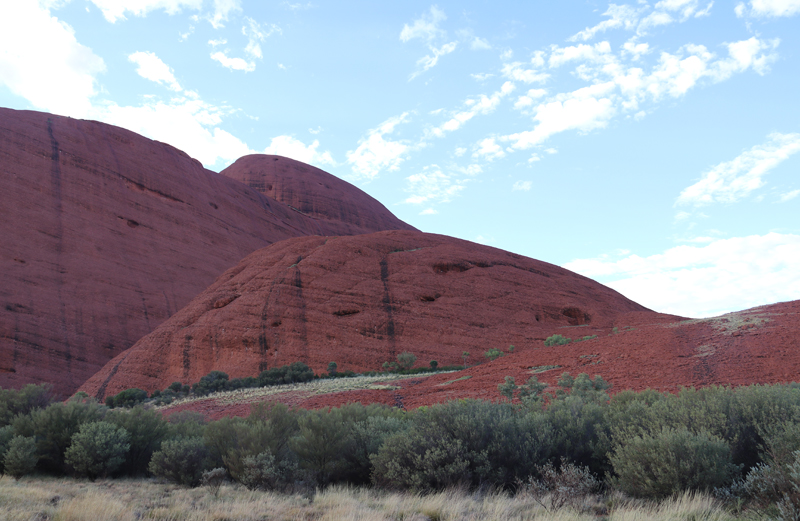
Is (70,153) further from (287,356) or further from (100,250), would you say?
(287,356)

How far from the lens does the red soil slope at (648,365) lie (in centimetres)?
1091

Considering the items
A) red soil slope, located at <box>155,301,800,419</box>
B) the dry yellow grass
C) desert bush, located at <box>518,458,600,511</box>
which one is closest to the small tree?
red soil slope, located at <box>155,301,800,419</box>

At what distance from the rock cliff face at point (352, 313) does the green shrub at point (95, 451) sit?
18396mm

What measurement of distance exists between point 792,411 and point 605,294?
3393 centimetres

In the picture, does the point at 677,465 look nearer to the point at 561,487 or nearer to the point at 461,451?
the point at 561,487

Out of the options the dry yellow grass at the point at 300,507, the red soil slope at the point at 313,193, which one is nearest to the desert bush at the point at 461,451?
the dry yellow grass at the point at 300,507

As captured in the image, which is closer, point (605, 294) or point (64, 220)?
point (605, 294)

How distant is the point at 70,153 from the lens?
4503cm

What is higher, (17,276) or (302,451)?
(17,276)

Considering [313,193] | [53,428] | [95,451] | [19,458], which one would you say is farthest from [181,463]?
[313,193]

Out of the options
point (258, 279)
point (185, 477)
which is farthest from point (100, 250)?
point (185, 477)

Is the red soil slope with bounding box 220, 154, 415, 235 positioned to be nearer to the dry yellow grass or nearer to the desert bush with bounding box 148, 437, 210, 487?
the desert bush with bounding box 148, 437, 210, 487

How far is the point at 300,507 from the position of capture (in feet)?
18.0

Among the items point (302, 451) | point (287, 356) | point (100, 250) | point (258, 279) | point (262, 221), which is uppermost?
point (262, 221)
